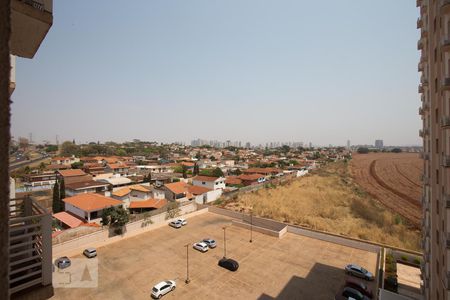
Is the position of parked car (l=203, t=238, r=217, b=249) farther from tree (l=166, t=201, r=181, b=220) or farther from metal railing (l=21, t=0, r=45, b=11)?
metal railing (l=21, t=0, r=45, b=11)

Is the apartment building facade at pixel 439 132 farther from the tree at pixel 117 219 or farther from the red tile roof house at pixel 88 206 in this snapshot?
the red tile roof house at pixel 88 206

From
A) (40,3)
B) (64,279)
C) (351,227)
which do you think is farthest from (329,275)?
(40,3)

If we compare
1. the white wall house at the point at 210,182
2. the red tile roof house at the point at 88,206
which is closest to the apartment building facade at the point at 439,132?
the red tile roof house at the point at 88,206

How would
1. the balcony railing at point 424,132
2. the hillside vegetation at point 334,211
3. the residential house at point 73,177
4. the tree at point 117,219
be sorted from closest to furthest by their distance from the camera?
the balcony railing at point 424,132
the tree at point 117,219
the hillside vegetation at point 334,211
the residential house at point 73,177

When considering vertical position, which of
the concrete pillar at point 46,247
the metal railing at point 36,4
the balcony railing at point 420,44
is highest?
the balcony railing at point 420,44

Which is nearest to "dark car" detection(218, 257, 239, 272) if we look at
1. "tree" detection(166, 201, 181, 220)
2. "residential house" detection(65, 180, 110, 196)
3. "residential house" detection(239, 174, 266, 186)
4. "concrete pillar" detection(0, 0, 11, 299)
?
"tree" detection(166, 201, 181, 220)

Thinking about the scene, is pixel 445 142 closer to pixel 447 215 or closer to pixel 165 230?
pixel 447 215
